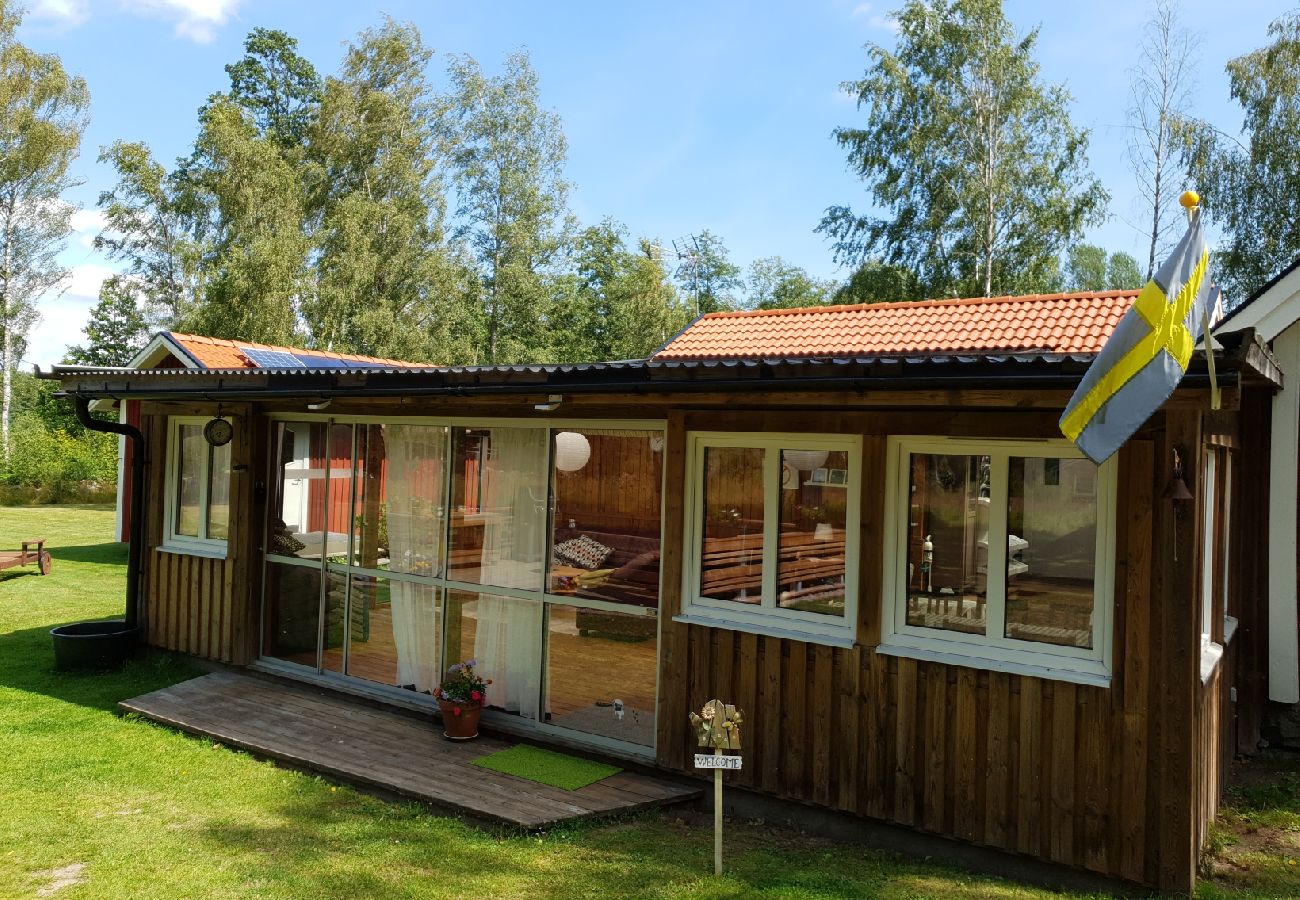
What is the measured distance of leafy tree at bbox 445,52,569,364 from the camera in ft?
85.0

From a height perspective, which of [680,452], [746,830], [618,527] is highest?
[680,452]

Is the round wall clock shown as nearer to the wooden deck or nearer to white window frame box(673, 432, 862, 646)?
the wooden deck

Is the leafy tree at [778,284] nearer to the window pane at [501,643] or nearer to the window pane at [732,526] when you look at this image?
the window pane at [501,643]

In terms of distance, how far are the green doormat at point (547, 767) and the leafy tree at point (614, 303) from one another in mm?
21457

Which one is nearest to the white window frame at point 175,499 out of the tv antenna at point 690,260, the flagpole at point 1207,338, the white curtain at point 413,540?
the white curtain at point 413,540

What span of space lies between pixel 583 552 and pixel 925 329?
→ 5174mm

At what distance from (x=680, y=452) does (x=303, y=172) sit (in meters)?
22.2

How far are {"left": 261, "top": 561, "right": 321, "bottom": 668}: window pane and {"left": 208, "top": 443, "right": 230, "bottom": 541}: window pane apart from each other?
659mm

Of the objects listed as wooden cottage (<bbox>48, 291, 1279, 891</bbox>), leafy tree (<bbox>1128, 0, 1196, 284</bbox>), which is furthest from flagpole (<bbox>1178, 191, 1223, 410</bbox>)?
leafy tree (<bbox>1128, 0, 1196, 284</bbox>)

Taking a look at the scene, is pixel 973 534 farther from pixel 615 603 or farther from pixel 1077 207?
pixel 1077 207

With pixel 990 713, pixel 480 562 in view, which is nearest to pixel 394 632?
pixel 480 562

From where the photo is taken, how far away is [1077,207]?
65.9ft

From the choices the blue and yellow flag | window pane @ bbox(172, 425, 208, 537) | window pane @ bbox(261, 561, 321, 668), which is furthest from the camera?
window pane @ bbox(172, 425, 208, 537)

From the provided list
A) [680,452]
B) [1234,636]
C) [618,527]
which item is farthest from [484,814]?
[1234,636]
